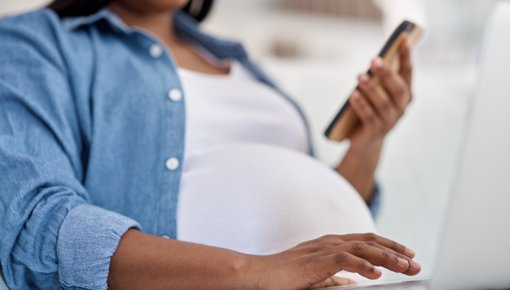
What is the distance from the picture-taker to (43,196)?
2.44 ft

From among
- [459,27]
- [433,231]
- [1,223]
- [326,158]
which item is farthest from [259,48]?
[1,223]

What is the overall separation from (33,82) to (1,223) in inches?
8.7

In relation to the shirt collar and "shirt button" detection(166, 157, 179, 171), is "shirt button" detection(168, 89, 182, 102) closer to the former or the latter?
"shirt button" detection(166, 157, 179, 171)

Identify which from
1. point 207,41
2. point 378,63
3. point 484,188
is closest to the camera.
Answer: point 484,188

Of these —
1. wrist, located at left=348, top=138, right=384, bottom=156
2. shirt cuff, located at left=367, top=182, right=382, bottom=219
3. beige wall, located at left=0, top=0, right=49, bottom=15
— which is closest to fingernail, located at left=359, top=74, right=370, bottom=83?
wrist, located at left=348, top=138, right=384, bottom=156

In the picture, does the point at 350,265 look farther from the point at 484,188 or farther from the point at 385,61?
the point at 385,61

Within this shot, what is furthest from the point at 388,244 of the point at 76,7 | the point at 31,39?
the point at 76,7

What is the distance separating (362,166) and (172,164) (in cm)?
38

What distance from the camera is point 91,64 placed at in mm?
984

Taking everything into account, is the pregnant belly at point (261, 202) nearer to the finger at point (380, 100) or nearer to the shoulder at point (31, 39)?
the finger at point (380, 100)

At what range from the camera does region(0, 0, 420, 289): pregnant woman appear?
698 mm

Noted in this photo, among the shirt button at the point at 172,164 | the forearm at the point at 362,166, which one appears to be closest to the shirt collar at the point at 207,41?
the forearm at the point at 362,166

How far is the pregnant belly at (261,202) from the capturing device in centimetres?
82

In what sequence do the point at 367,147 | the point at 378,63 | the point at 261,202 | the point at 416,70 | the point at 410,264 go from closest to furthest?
the point at 410,264
the point at 261,202
the point at 378,63
the point at 367,147
the point at 416,70
